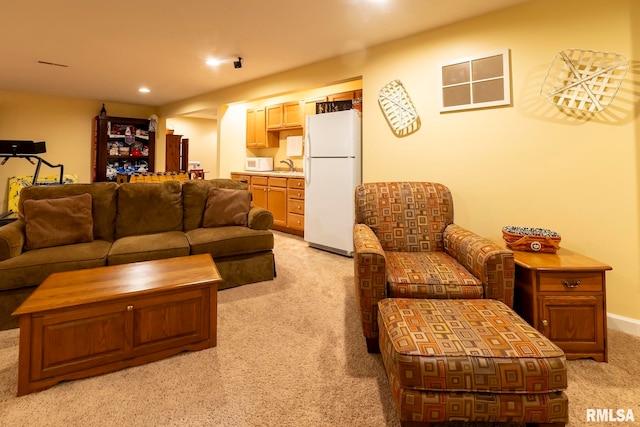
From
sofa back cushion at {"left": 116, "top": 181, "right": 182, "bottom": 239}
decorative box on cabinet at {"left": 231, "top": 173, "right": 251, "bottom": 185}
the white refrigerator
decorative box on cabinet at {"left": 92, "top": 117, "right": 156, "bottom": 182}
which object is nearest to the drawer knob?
the white refrigerator

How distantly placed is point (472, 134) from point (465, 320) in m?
1.90

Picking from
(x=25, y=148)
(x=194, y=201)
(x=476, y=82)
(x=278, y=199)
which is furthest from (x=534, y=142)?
(x=25, y=148)

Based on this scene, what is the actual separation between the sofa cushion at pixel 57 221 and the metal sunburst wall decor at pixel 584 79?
12.0 feet

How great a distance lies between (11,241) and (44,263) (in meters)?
0.28

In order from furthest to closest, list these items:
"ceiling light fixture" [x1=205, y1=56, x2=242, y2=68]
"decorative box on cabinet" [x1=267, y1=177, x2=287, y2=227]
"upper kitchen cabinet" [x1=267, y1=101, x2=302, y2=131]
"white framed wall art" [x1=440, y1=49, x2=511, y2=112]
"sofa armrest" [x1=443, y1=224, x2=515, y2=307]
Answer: "upper kitchen cabinet" [x1=267, y1=101, x2=302, y2=131] < "decorative box on cabinet" [x1=267, y1=177, x2=287, y2=227] < "ceiling light fixture" [x1=205, y1=56, x2=242, y2=68] < "white framed wall art" [x1=440, y1=49, x2=511, y2=112] < "sofa armrest" [x1=443, y1=224, x2=515, y2=307]

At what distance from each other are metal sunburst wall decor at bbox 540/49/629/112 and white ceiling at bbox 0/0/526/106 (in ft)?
2.04

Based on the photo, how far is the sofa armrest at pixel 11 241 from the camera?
7.07ft

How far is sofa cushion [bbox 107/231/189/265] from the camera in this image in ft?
7.99

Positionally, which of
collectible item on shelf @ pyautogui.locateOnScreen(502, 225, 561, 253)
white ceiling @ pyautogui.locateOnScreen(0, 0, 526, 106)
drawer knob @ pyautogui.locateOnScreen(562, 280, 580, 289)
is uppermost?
white ceiling @ pyautogui.locateOnScreen(0, 0, 526, 106)

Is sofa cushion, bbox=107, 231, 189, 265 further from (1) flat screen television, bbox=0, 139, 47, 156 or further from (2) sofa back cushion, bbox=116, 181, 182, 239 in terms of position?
(1) flat screen television, bbox=0, 139, 47, 156

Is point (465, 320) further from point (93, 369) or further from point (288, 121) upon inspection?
point (288, 121)

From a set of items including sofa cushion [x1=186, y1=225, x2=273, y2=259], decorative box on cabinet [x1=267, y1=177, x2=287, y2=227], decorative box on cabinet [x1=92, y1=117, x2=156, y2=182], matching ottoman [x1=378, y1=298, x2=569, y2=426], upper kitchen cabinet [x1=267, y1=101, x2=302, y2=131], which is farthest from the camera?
decorative box on cabinet [x1=92, y1=117, x2=156, y2=182]

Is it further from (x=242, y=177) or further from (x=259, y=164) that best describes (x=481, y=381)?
(x=242, y=177)

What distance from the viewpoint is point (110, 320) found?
1687 millimetres
